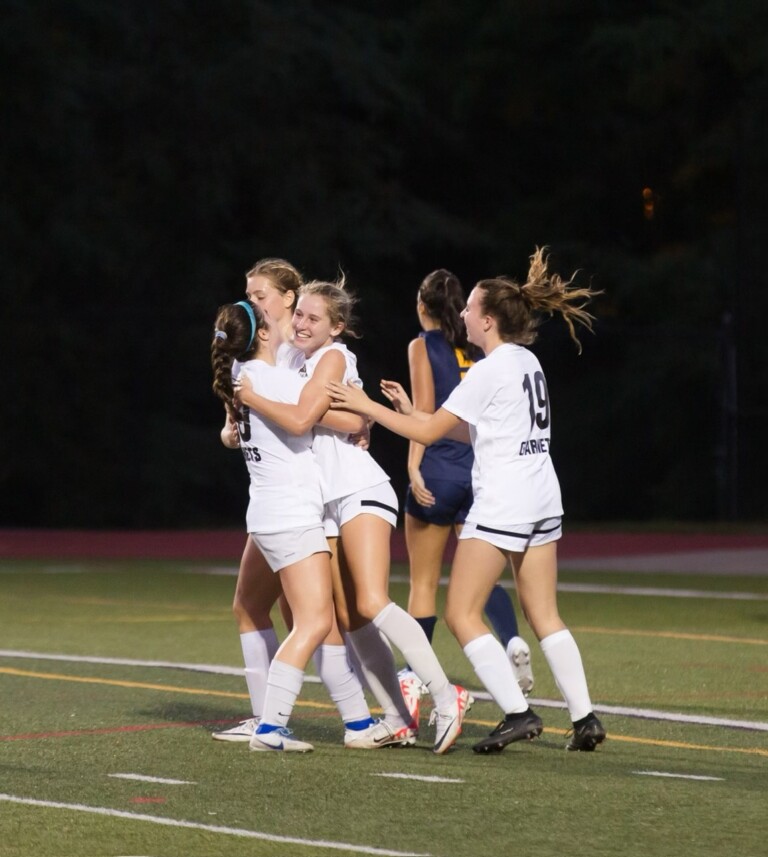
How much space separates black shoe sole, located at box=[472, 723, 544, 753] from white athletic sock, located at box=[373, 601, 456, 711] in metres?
0.22

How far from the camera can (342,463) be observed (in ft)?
26.1

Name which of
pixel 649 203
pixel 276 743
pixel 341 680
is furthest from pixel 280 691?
pixel 649 203

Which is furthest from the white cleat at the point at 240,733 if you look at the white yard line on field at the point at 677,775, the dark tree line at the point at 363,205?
the dark tree line at the point at 363,205

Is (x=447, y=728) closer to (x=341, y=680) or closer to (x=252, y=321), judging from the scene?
(x=341, y=680)

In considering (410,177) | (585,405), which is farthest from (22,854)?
(410,177)

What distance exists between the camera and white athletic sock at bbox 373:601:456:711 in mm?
7836

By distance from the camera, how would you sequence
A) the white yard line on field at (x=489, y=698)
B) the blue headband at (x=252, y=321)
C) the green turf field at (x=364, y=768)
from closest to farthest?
the green turf field at (x=364, y=768)
the blue headband at (x=252, y=321)
the white yard line on field at (x=489, y=698)

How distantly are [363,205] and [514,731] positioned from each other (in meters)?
26.6

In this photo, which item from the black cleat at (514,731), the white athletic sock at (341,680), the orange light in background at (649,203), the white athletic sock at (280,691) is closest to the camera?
the white athletic sock at (280,691)

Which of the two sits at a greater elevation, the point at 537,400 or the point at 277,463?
the point at 537,400

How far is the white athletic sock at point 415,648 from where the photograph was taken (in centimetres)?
784

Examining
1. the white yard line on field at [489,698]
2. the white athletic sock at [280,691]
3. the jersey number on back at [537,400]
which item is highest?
the jersey number on back at [537,400]

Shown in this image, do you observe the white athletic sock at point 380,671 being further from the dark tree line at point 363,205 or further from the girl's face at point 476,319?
the dark tree line at point 363,205

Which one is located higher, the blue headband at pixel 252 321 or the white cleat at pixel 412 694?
the blue headband at pixel 252 321
